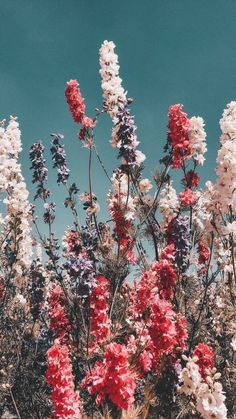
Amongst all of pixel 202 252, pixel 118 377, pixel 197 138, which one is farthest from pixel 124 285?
pixel 118 377

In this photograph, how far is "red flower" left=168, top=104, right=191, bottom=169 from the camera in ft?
26.8

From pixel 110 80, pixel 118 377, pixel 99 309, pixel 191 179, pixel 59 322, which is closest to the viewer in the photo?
pixel 118 377

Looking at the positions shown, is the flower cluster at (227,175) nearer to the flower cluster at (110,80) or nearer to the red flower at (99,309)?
the red flower at (99,309)

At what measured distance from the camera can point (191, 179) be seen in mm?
8586

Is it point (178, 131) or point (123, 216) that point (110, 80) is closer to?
point (178, 131)

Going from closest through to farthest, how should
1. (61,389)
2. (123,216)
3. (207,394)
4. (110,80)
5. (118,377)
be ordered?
1. (207,394)
2. (118,377)
3. (61,389)
4. (123,216)
5. (110,80)

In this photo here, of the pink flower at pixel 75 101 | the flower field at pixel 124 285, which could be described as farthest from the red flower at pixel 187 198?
the pink flower at pixel 75 101

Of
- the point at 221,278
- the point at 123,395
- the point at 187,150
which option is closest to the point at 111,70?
the point at 187,150

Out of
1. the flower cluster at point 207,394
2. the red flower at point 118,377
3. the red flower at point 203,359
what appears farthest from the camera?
the red flower at point 203,359

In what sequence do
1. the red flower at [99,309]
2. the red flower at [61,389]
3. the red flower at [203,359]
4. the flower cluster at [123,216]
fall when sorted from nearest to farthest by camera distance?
1. the red flower at [61,389]
2. the red flower at [203,359]
3. the red flower at [99,309]
4. the flower cluster at [123,216]

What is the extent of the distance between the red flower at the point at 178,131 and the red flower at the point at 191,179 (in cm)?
43

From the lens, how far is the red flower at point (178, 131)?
8.17m

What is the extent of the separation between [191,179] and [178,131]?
1.03 meters

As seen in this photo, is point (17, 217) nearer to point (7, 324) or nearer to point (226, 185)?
point (7, 324)
